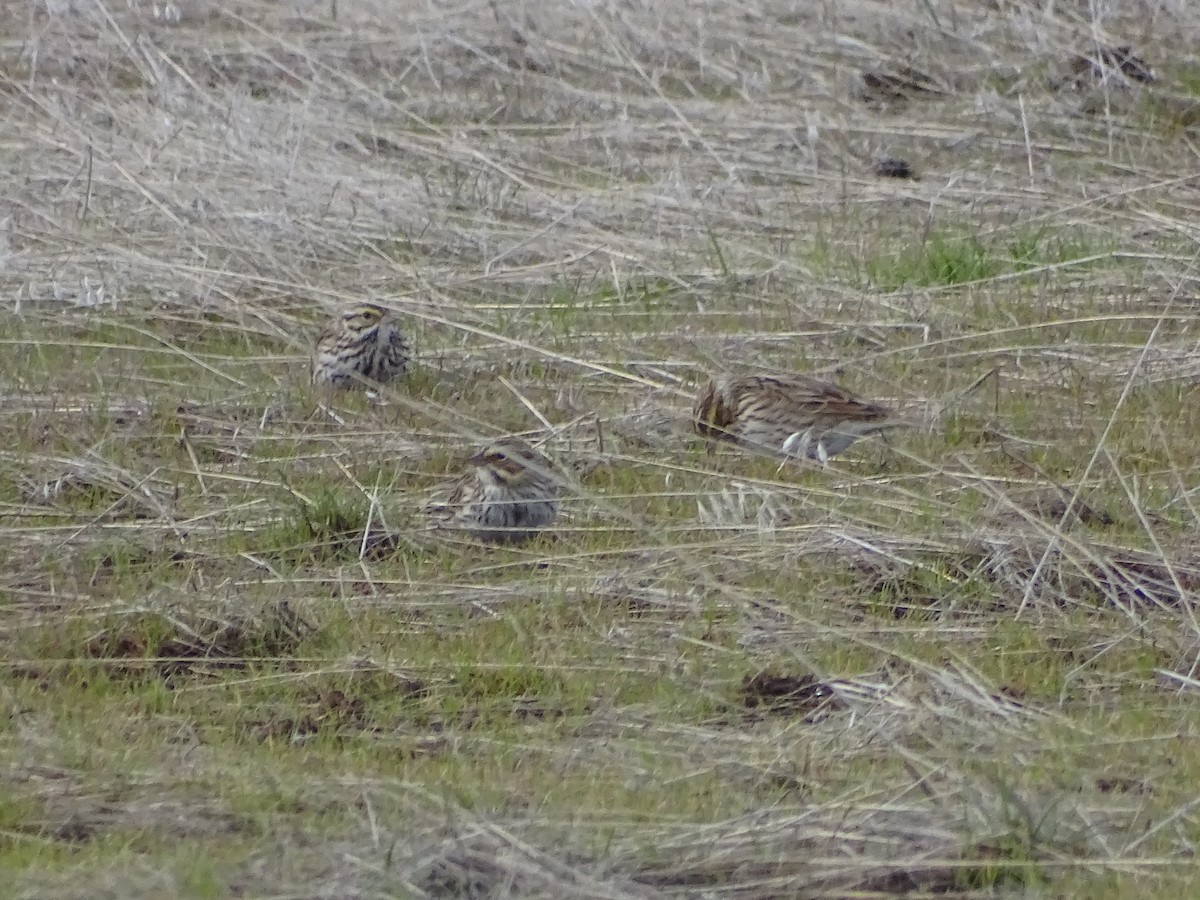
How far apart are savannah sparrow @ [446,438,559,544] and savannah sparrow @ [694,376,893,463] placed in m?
0.87

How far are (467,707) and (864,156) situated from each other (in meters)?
6.29

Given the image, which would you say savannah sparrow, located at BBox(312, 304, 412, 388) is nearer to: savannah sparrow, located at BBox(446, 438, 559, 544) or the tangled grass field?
the tangled grass field

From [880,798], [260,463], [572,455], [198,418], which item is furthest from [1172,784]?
[198,418]

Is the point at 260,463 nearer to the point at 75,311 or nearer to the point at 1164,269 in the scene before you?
the point at 75,311

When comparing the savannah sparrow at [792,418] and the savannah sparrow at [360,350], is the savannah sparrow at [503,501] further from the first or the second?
the savannah sparrow at [360,350]

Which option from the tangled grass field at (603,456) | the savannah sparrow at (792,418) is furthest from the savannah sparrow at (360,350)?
the savannah sparrow at (792,418)

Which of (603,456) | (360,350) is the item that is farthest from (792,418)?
(360,350)

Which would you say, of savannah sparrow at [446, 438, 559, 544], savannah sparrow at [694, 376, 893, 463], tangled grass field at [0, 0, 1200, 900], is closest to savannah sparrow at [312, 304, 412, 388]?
tangled grass field at [0, 0, 1200, 900]

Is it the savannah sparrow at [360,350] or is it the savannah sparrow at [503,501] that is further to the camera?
the savannah sparrow at [360,350]

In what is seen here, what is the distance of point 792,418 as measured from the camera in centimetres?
702

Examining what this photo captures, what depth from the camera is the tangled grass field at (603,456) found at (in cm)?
428

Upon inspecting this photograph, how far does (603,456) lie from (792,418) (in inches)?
27.5

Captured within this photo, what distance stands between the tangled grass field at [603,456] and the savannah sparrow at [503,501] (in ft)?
0.31

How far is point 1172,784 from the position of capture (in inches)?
173
